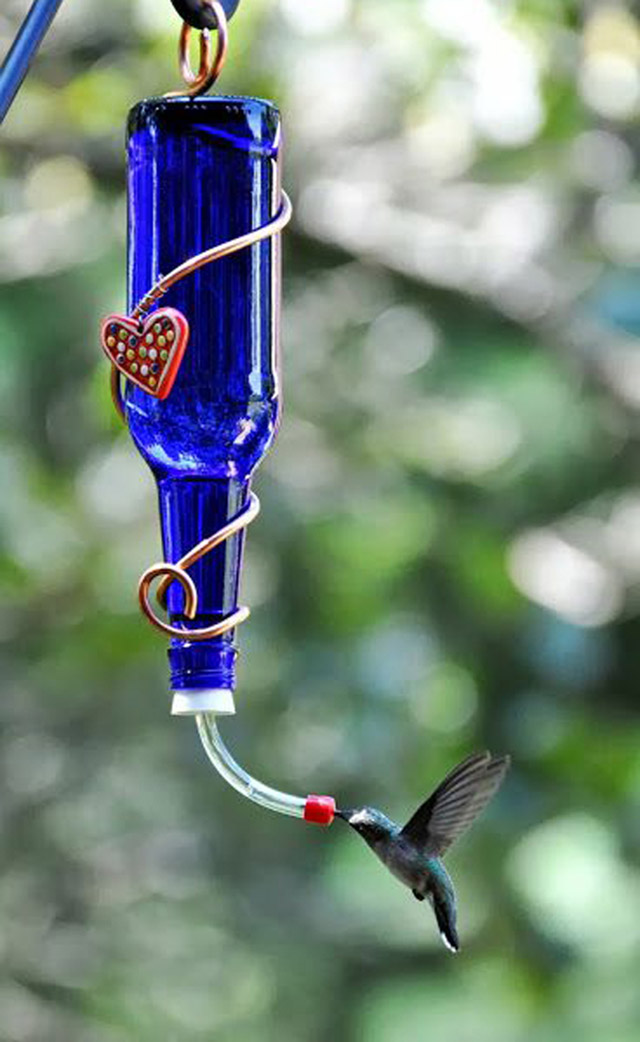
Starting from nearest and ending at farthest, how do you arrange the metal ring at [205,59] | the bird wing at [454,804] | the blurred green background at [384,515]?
the metal ring at [205,59]
the bird wing at [454,804]
the blurred green background at [384,515]

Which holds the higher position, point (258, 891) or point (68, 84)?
point (68, 84)

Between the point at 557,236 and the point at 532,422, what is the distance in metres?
0.30

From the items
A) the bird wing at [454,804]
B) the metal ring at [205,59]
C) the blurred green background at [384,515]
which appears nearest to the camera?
the metal ring at [205,59]

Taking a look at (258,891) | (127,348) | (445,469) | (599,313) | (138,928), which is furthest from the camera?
(138,928)

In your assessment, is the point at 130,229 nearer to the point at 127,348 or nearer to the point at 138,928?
the point at 127,348

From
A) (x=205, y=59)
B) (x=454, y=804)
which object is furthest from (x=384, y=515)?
(x=205, y=59)

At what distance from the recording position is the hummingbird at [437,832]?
143 centimetres

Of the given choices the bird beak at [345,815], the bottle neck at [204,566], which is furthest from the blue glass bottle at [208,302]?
the bird beak at [345,815]

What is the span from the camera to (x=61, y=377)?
157 inches

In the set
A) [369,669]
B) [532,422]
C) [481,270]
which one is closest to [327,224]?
[481,270]

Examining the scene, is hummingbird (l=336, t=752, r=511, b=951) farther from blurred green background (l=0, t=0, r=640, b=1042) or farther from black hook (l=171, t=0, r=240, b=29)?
blurred green background (l=0, t=0, r=640, b=1042)

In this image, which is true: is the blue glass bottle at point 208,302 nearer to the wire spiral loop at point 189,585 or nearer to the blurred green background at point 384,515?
the wire spiral loop at point 189,585

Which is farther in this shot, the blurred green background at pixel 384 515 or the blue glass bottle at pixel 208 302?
the blurred green background at pixel 384 515

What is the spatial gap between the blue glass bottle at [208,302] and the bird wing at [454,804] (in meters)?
0.14
